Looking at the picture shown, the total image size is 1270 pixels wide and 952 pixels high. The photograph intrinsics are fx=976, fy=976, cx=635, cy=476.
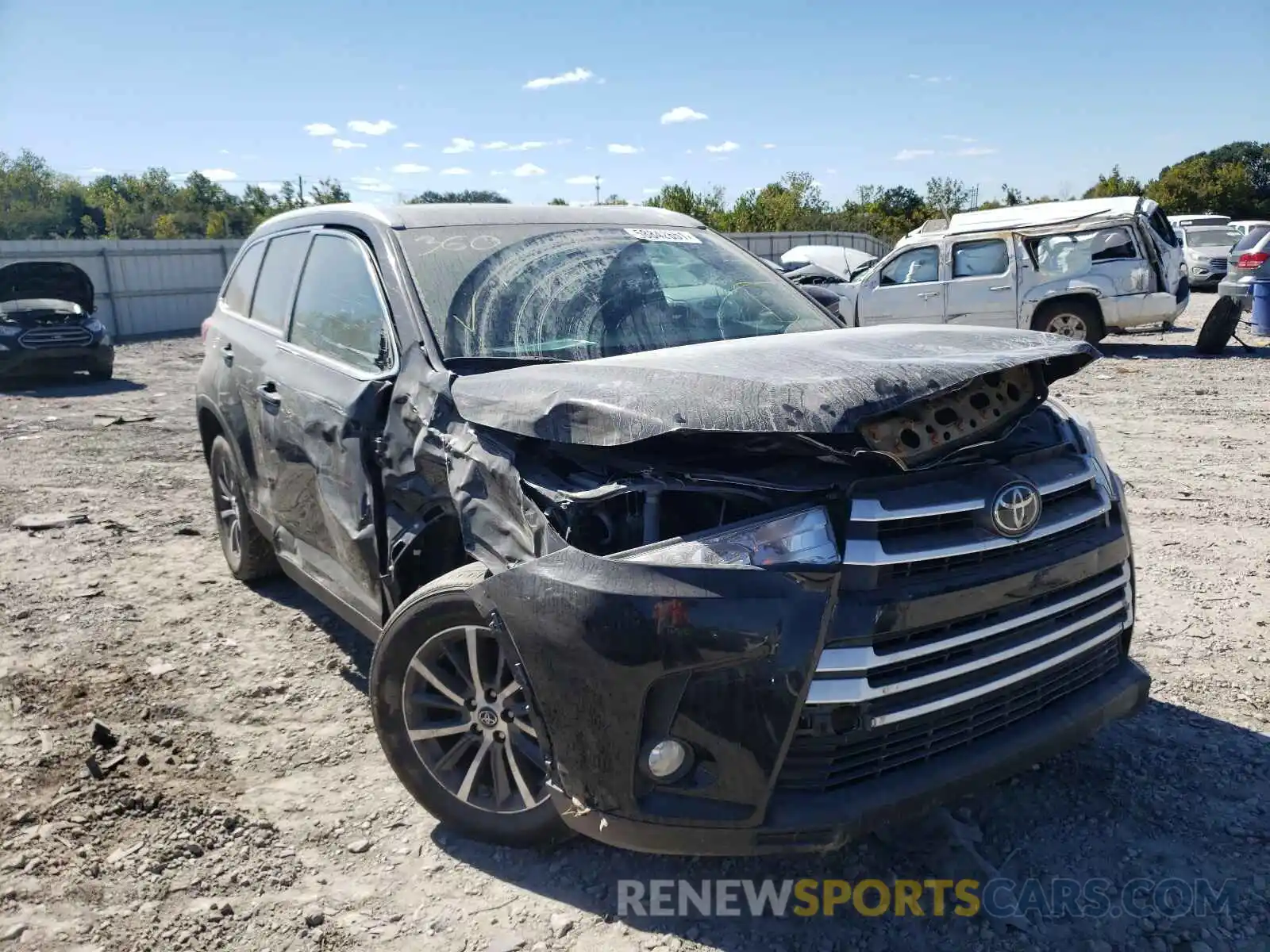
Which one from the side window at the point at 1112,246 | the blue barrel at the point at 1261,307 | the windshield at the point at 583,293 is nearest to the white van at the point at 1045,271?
the side window at the point at 1112,246

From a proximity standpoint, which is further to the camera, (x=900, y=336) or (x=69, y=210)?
(x=69, y=210)

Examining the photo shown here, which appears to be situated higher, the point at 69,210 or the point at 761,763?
the point at 69,210

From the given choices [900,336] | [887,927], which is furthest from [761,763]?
[900,336]

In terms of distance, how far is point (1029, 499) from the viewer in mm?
2441

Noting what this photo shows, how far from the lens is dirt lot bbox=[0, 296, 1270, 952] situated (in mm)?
2525

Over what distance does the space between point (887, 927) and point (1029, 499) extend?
3.75 feet

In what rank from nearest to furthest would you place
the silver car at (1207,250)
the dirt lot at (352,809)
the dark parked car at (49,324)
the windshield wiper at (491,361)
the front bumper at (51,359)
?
the dirt lot at (352,809) → the windshield wiper at (491,361) → the front bumper at (51,359) → the dark parked car at (49,324) → the silver car at (1207,250)

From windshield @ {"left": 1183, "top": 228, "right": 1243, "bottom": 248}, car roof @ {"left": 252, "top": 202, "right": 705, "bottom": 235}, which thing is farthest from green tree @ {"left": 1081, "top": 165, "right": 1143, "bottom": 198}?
car roof @ {"left": 252, "top": 202, "right": 705, "bottom": 235}

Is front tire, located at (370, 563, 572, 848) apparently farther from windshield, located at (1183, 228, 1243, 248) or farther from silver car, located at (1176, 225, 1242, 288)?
windshield, located at (1183, 228, 1243, 248)

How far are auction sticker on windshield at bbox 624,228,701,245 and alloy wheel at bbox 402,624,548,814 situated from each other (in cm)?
202

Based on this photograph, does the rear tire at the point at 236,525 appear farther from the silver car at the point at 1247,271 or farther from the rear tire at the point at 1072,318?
the silver car at the point at 1247,271

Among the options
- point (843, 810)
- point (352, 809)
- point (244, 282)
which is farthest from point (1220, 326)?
point (352, 809)

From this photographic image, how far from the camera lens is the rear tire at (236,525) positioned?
4.90 m

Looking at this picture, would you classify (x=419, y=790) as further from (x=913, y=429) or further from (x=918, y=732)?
(x=913, y=429)
